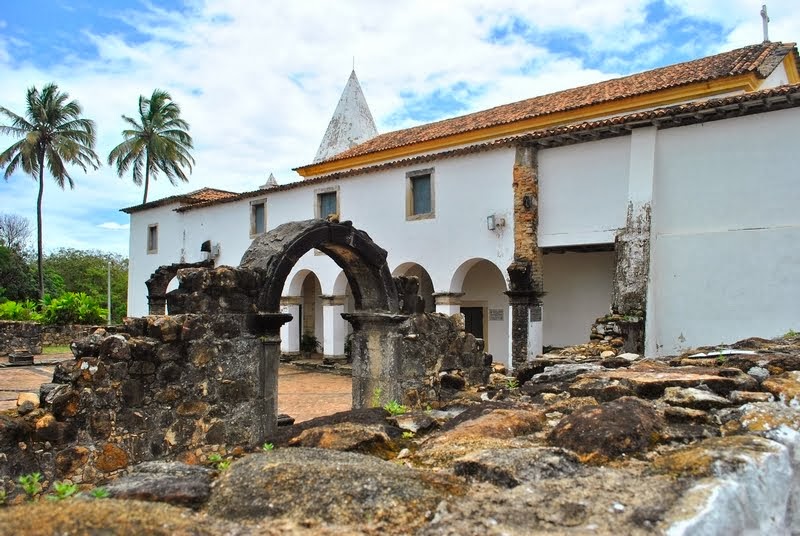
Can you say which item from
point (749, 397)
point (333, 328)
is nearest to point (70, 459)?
point (749, 397)

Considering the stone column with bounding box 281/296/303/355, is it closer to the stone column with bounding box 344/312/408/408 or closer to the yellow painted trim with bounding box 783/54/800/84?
the stone column with bounding box 344/312/408/408

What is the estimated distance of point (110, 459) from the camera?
14.9 ft

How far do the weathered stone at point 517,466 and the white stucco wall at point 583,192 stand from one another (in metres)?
10.9

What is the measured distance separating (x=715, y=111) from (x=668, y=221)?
2.15 m

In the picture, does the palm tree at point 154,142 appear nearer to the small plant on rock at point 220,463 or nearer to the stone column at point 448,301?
the stone column at point 448,301

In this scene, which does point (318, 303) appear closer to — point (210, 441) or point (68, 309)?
point (68, 309)

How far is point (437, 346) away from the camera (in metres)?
7.11

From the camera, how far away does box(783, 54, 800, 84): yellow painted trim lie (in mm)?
15133

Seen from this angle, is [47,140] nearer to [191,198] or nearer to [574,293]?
[191,198]

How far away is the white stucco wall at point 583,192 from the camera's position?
1256 cm

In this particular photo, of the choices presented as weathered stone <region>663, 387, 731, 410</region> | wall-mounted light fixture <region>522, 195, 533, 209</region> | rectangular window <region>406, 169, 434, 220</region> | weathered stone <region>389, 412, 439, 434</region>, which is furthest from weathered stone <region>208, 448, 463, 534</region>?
rectangular window <region>406, 169, 434, 220</region>

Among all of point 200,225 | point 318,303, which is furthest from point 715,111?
point 200,225

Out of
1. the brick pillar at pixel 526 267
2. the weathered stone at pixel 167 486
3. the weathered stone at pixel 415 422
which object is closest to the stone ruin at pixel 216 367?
the weathered stone at pixel 415 422

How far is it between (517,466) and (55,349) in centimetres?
2328
